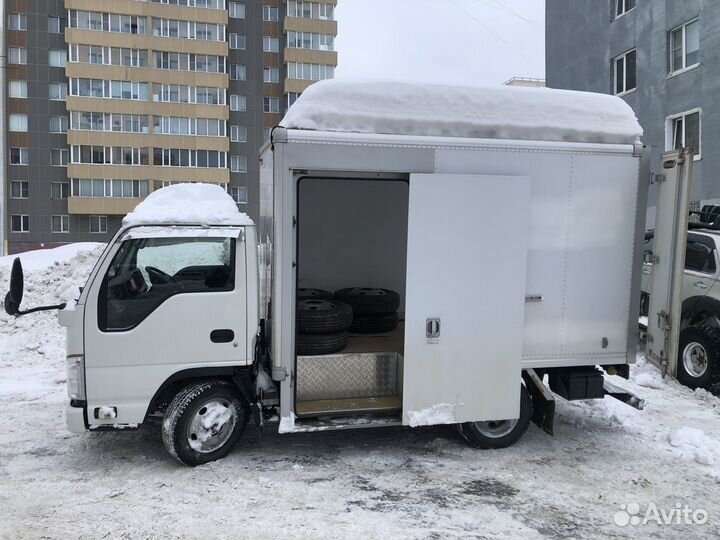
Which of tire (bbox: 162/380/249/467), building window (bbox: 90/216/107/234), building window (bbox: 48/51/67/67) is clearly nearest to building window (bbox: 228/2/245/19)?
building window (bbox: 48/51/67/67)

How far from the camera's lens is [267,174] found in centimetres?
565

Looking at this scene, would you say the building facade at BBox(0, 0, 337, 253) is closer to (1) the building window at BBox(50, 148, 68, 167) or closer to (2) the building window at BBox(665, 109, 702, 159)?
(1) the building window at BBox(50, 148, 68, 167)

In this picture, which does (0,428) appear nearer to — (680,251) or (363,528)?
(363,528)

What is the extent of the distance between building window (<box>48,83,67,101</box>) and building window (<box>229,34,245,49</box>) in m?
12.8

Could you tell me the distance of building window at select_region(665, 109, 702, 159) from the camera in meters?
18.4

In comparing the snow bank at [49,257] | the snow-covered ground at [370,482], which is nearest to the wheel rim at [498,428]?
the snow-covered ground at [370,482]

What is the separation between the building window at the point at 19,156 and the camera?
44.1 meters

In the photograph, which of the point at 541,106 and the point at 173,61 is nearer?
the point at 541,106

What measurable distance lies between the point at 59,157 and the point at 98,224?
567 cm

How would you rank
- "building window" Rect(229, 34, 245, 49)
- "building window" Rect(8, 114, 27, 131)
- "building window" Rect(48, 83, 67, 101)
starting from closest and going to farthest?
1. "building window" Rect(8, 114, 27, 131)
2. "building window" Rect(48, 83, 67, 101)
3. "building window" Rect(229, 34, 245, 49)

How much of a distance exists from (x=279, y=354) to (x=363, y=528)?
158cm

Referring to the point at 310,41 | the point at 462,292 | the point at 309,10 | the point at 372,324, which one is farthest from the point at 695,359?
the point at 309,10

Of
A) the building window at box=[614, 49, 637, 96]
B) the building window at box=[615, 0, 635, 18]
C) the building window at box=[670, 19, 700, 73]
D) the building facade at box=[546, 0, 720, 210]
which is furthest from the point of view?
the building window at box=[615, 0, 635, 18]

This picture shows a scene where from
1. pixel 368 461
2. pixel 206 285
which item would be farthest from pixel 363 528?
pixel 206 285
